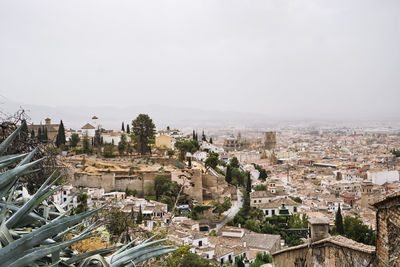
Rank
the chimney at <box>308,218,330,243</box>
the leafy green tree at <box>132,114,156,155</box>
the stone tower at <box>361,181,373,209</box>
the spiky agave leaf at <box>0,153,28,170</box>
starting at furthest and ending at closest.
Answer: the stone tower at <box>361,181,373,209</box> < the leafy green tree at <box>132,114,156,155</box> < the chimney at <box>308,218,330,243</box> < the spiky agave leaf at <box>0,153,28,170</box>

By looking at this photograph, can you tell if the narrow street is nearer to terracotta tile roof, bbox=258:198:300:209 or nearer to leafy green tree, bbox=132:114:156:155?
terracotta tile roof, bbox=258:198:300:209

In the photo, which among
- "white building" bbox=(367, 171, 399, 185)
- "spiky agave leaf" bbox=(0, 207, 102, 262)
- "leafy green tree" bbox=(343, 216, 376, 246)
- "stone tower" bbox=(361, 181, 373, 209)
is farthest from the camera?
"white building" bbox=(367, 171, 399, 185)

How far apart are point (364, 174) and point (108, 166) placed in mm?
31278

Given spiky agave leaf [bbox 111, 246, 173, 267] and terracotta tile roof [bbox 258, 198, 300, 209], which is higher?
spiky agave leaf [bbox 111, 246, 173, 267]


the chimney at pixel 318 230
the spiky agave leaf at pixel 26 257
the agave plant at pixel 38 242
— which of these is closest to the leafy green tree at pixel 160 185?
the chimney at pixel 318 230

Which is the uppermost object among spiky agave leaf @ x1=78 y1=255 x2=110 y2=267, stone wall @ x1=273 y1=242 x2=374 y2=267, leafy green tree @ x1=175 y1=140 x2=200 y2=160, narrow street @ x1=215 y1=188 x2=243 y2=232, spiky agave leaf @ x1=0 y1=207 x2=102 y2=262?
spiky agave leaf @ x1=0 y1=207 x2=102 y2=262

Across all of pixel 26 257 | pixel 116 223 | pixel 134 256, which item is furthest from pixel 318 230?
pixel 26 257

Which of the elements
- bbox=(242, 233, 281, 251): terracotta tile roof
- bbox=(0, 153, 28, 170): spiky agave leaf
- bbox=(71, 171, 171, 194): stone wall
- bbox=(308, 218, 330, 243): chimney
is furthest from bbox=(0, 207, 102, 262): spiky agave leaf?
bbox=(71, 171, 171, 194): stone wall

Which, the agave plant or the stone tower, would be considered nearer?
the agave plant

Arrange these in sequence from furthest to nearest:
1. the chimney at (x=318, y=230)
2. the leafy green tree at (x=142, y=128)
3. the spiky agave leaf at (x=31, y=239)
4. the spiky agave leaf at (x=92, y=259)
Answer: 1. the leafy green tree at (x=142, y=128)
2. the chimney at (x=318, y=230)
3. the spiky agave leaf at (x=92, y=259)
4. the spiky agave leaf at (x=31, y=239)

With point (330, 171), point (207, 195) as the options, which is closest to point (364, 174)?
point (330, 171)

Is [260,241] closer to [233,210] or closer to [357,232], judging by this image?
[357,232]

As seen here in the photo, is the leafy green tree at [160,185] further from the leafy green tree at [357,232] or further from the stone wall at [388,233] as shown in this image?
the stone wall at [388,233]

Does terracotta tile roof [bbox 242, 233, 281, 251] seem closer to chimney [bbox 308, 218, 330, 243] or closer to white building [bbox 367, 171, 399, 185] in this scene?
chimney [bbox 308, 218, 330, 243]
